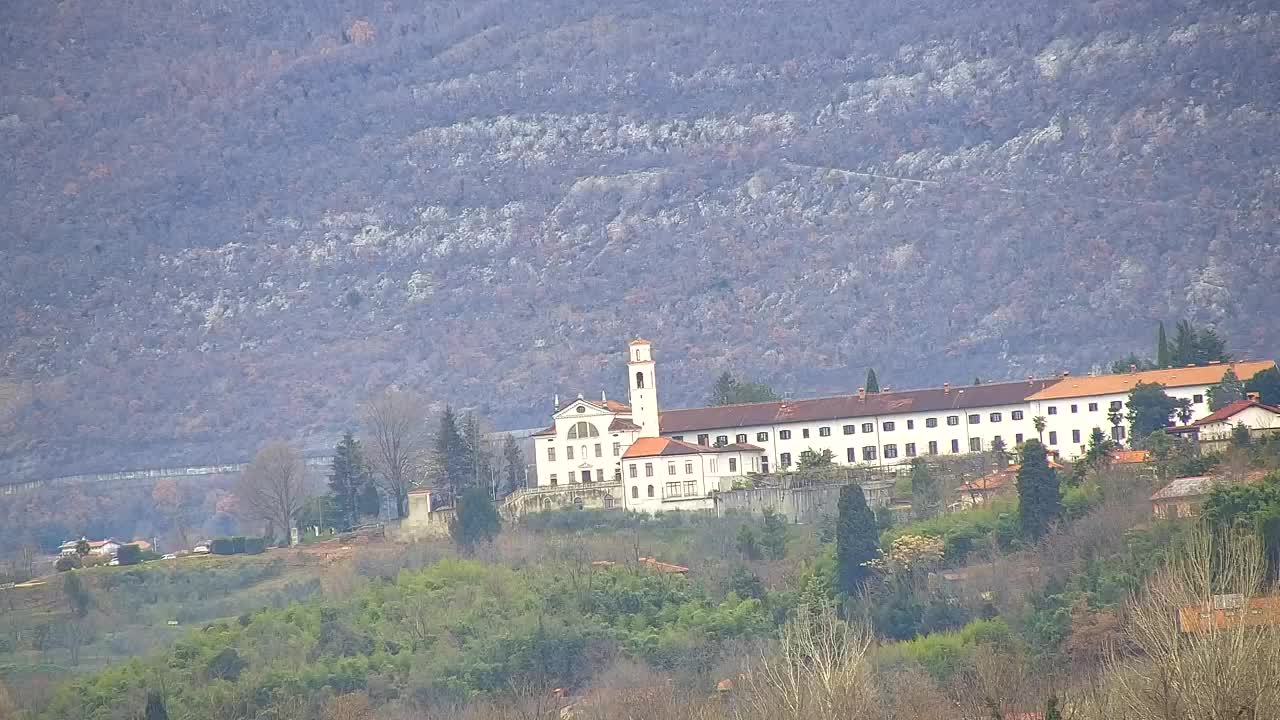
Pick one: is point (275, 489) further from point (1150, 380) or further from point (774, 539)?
point (1150, 380)

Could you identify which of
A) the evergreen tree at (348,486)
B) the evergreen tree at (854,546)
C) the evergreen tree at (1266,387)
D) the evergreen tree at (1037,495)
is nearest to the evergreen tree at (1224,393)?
the evergreen tree at (1266,387)

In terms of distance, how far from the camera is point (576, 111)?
18862cm

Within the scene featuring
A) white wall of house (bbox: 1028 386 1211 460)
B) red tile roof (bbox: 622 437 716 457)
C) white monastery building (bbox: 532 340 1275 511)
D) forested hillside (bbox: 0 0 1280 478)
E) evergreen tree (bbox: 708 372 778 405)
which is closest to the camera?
white wall of house (bbox: 1028 386 1211 460)

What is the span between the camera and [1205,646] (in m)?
48.2

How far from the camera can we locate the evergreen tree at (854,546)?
76000 mm

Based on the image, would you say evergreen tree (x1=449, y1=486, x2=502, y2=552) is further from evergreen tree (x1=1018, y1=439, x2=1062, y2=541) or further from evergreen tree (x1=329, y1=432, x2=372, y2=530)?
evergreen tree (x1=1018, y1=439, x2=1062, y2=541)

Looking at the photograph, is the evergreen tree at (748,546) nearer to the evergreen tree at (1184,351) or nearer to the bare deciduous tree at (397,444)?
the bare deciduous tree at (397,444)

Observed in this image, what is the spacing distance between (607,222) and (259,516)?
2929 inches

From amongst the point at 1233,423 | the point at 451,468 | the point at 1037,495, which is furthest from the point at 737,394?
the point at 1037,495

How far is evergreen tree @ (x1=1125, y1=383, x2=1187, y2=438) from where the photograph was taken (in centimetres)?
8300

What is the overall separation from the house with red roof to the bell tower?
58.6 feet

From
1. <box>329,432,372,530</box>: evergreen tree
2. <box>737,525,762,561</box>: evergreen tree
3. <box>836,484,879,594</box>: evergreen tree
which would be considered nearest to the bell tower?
<box>737,525,762,561</box>: evergreen tree

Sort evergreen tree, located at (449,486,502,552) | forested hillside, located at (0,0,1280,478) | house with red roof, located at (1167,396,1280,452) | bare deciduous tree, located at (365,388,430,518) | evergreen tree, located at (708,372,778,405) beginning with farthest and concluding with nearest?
forested hillside, located at (0,0,1280,478) < bare deciduous tree, located at (365,388,430,518) < evergreen tree, located at (708,372,778,405) < evergreen tree, located at (449,486,502,552) < house with red roof, located at (1167,396,1280,452)

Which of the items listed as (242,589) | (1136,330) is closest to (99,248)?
(1136,330)
